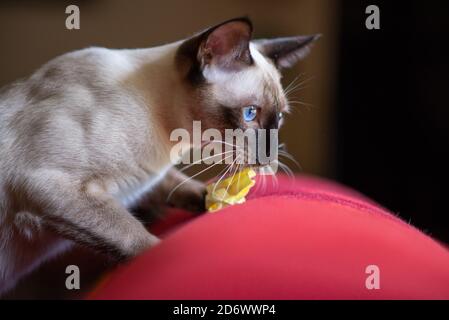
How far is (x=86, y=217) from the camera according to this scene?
2.75ft

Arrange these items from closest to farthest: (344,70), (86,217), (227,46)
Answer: (86,217), (227,46), (344,70)

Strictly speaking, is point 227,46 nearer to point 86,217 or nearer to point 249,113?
point 249,113

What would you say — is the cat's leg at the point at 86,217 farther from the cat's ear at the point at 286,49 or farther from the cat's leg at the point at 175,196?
the cat's ear at the point at 286,49

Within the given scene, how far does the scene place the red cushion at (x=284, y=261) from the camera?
1.96 ft

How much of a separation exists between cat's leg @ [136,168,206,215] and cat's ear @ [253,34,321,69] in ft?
1.09

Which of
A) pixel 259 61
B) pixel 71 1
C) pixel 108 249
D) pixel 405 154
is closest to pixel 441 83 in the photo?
pixel 405 154

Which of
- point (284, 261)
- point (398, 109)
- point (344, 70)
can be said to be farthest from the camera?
point (344, 70)

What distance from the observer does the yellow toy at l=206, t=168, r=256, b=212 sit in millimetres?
955

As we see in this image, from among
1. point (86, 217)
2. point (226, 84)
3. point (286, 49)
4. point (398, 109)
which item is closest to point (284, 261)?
point (86, 217)

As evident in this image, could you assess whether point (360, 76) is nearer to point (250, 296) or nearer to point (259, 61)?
point (259, 61)

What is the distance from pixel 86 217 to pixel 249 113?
1.19 feet

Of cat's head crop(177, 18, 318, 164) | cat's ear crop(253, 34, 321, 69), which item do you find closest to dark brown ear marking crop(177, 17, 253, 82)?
cat's head crop(177, 18, 318, 164)

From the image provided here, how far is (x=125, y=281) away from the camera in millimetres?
663

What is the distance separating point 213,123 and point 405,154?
45.0 inches
